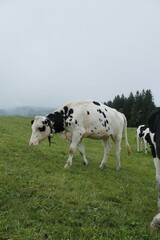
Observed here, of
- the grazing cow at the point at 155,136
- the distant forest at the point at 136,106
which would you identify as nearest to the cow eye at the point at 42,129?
the grazing cow at the point at 155,136

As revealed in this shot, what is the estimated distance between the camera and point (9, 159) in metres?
12.8

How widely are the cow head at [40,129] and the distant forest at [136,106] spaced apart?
241ft

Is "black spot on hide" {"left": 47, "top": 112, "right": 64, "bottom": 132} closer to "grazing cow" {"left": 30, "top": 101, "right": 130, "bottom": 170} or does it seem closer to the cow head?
"grazing cow" {"left": 30, "top": 101, "right": 130, "bottom": 170}

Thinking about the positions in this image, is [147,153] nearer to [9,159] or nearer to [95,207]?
[9,159]

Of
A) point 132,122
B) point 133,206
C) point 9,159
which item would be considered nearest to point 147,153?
point 9,159

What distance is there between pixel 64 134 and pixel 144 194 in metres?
4.95

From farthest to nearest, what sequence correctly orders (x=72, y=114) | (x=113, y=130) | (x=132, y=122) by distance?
(x=132, y=122) → (x=113, y=130) → (x=72, y=114)

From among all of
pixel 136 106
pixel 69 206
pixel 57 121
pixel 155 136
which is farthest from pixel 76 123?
pixel 136 106

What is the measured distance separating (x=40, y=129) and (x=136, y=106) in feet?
257

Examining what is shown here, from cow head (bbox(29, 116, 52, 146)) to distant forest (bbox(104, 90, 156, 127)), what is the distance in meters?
73.4

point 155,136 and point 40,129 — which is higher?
point 155,136

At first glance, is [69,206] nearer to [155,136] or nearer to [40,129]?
[155,136]

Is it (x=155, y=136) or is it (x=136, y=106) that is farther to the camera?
(x=136, y=106)

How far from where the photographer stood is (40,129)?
14484 millimetres
